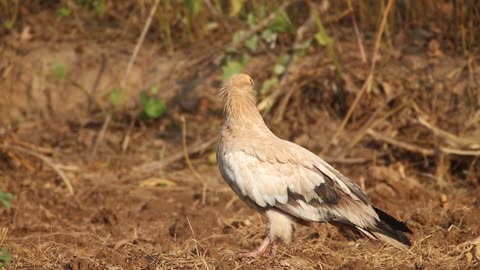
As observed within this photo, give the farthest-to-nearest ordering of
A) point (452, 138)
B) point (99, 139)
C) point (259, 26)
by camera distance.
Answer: point (99, 139) → point (259, 26) → point (452, 138)

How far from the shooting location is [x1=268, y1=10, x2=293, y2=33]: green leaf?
1018 cm

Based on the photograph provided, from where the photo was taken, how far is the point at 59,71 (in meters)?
11.5

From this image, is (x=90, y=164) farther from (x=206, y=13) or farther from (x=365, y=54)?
(x=365, y=54)

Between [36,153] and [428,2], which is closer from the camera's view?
[36,153]

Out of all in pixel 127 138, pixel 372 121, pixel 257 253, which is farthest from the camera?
pixel 127 138

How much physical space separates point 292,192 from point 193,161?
413cm

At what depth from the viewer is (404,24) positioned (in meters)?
10.9

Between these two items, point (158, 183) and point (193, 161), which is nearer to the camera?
point (158, 183)

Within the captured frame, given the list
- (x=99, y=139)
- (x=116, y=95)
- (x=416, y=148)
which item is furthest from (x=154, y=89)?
(x=416, y=148)

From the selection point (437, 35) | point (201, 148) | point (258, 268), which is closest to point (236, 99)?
point (258, 268)

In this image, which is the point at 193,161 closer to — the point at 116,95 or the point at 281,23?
the point at 116,95

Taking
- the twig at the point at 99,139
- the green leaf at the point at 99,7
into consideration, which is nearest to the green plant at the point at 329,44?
the twig at the point at 99,139

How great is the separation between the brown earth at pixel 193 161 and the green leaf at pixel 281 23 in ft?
A: 1.92

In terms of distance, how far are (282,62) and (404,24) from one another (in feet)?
5.49
